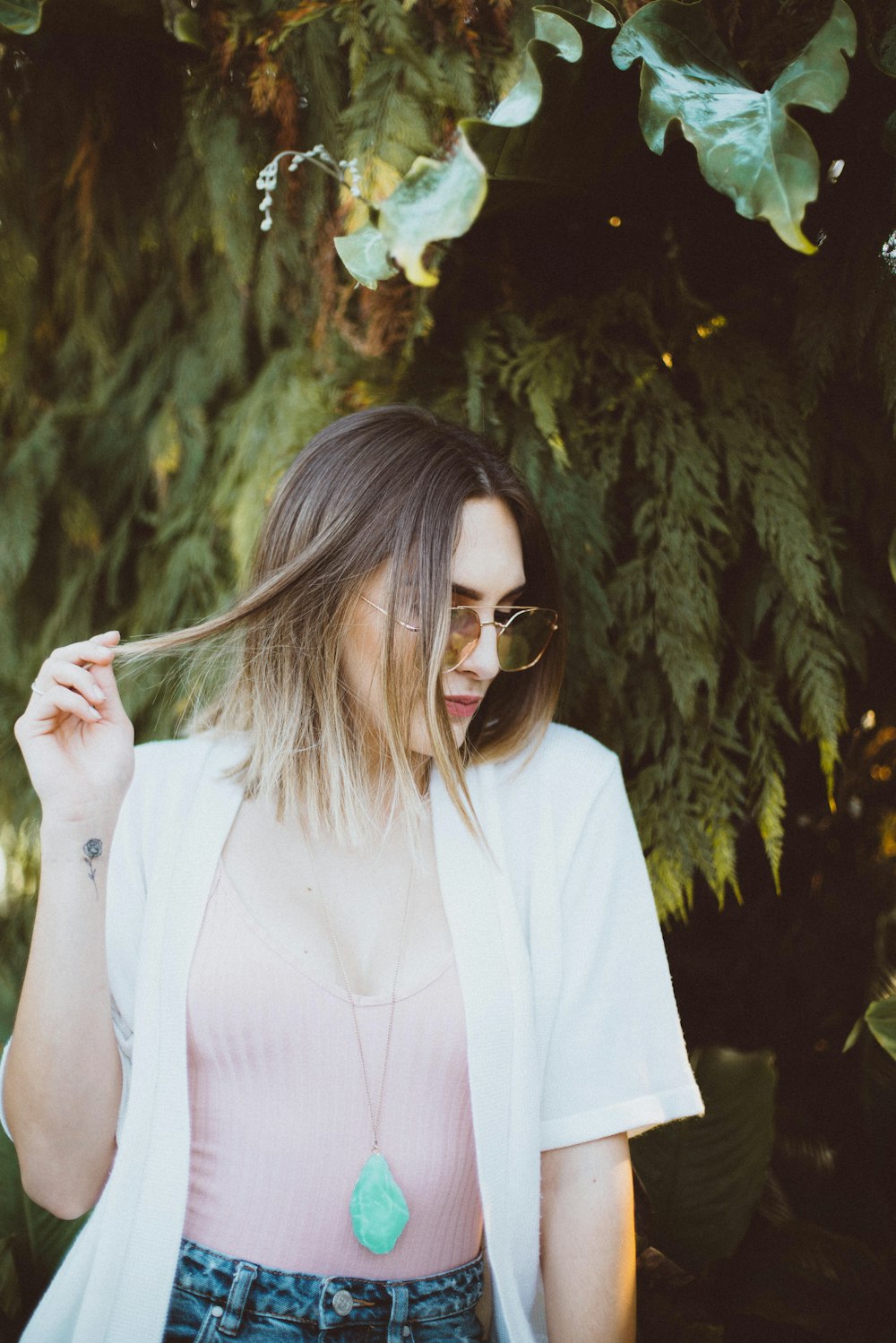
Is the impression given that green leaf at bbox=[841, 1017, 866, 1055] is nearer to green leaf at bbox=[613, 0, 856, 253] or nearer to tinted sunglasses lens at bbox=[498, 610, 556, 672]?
tinted sunglasses lens at bbox=[498, 610, 556, 672]

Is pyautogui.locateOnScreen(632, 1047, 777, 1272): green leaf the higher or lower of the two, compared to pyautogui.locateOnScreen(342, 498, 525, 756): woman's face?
lower

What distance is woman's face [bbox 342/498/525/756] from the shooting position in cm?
126

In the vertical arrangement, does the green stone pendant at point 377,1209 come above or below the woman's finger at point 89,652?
below

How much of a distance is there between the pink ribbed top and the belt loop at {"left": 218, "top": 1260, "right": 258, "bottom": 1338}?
15 mm

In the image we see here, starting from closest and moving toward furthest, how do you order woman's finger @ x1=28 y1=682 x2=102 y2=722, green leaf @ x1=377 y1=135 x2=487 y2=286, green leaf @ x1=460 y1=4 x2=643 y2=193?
green leaf @ x1=377 y1=135 x2=487 y2=286, green leaf @ x1=460 y1=4 x2=643 y2=193, woman's finger @ x1=28 y1=682 x2=102 y2=722

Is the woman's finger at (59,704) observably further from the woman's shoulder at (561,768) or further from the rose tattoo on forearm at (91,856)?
the woman's shoulder at (561,768)

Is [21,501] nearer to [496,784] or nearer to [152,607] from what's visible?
[152,607]

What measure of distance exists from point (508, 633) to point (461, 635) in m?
0.08

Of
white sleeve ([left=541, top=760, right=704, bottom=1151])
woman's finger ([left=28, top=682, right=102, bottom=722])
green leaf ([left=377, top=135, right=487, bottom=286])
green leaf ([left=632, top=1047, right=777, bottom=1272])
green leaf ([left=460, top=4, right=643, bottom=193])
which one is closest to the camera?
green leaf ([left=377, top=135, right=487, bottom=286])

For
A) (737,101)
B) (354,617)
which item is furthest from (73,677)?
(737,101)

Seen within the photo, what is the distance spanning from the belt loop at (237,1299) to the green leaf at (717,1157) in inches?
23.9

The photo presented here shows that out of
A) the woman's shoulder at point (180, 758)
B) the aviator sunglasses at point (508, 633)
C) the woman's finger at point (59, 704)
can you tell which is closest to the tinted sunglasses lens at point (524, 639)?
the aviator sunglasses at point (508, 633)

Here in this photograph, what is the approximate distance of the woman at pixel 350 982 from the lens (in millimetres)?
1141

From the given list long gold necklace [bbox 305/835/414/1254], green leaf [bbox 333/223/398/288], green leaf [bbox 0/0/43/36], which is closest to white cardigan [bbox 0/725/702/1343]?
long gold necklace [bbox 305/835/414/1254]
